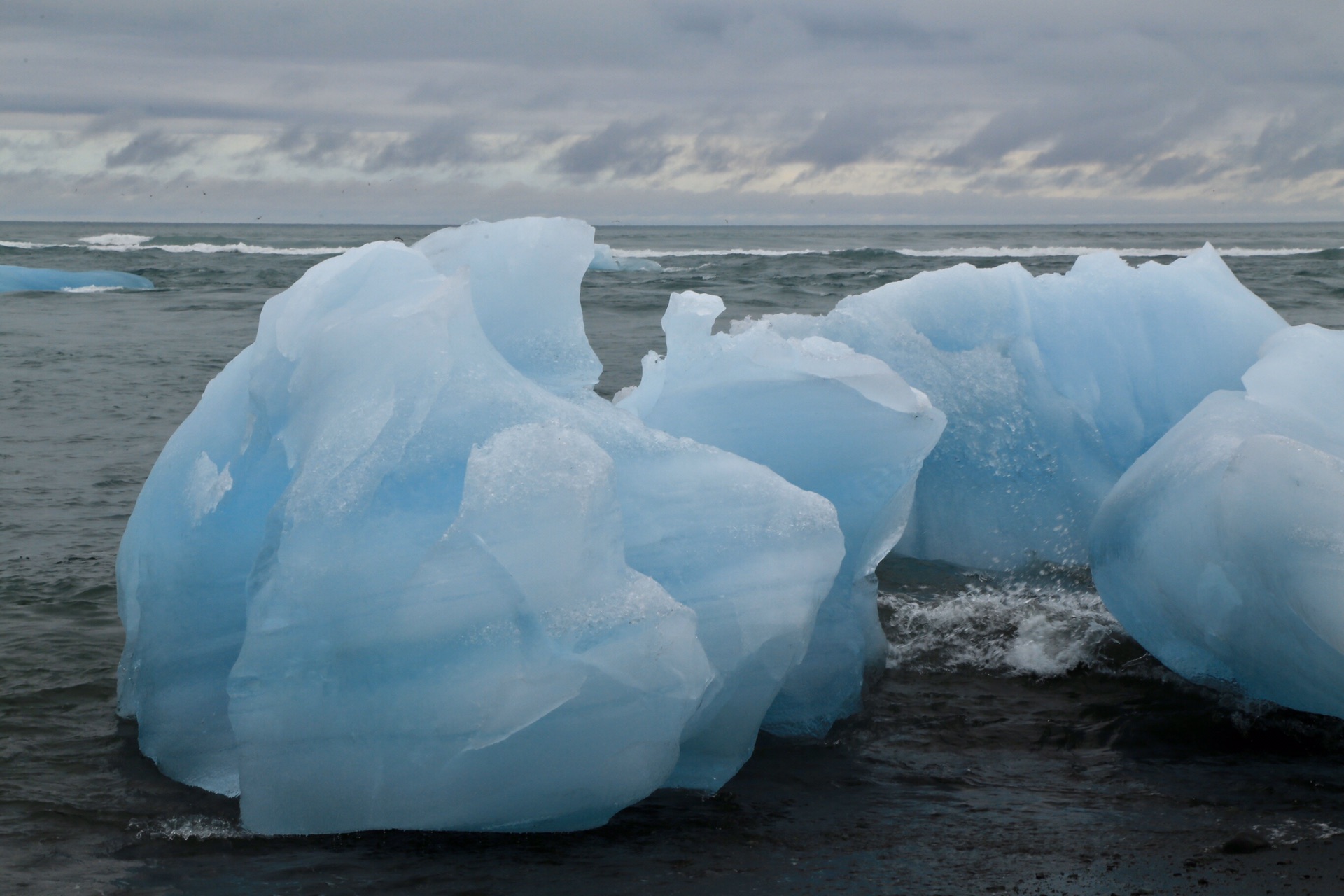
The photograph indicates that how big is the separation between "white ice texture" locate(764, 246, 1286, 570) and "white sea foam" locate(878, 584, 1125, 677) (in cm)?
43

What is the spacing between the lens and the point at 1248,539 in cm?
434

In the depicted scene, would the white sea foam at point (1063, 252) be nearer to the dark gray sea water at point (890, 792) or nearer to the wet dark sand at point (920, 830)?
the dark gray sea water at point (890, 792)

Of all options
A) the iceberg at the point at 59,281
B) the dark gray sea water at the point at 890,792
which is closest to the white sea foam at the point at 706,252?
the iceberg at the point at 59,281

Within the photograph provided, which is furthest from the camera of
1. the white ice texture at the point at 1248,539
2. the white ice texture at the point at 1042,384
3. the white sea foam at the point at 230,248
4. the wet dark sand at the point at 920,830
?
the white sea foam at the point at 230,248

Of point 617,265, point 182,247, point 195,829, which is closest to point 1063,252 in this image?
point 617,265

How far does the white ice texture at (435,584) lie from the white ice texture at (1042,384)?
261 centimetres

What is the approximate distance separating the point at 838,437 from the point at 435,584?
2054mm

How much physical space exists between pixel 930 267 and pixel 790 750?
2979cm

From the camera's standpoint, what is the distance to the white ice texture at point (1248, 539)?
4188mm

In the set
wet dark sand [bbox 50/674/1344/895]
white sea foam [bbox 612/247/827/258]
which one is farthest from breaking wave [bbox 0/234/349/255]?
wet dark sand [bbox 50/674/1344/895]

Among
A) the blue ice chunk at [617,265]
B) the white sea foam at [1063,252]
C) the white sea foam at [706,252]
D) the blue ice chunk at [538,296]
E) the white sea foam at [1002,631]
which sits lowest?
the white sea foam at [1002,631]

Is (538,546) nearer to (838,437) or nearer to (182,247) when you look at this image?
(838,437)

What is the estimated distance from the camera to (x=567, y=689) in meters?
3.64

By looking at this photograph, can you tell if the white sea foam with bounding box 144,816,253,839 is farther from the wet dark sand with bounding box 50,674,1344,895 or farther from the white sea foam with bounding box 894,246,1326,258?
the white sea foam with bounding box 894,246,1326,258
